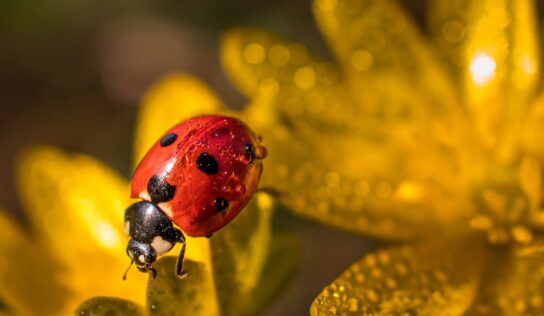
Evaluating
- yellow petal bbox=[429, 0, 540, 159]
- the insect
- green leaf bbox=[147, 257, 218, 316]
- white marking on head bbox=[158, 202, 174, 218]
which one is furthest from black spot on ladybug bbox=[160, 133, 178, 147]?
yellow petal bbox=[429, 0, 540, 159]

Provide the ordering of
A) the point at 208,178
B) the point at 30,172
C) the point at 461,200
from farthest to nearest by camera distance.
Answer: the point at 30,172
the point at 461,200
the point at 208,178

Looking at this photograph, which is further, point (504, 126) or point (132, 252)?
point (504, 126)

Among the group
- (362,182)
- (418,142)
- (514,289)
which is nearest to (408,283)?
(514,289)

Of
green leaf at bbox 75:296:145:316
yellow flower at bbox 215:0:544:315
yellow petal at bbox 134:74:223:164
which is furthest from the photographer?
yellow petal at bbox 134:74:223:164

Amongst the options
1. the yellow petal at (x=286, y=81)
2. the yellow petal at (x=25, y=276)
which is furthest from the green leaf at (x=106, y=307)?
the yellow petal at (x=286, y=81)

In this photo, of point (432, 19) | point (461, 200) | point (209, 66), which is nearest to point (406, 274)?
point (461, 200)

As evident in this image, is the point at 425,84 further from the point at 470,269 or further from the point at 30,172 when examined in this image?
the point at 30,172

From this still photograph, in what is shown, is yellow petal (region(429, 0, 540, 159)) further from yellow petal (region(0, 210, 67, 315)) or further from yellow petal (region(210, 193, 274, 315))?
yellow petal (region(0, 210, 67, 315))
